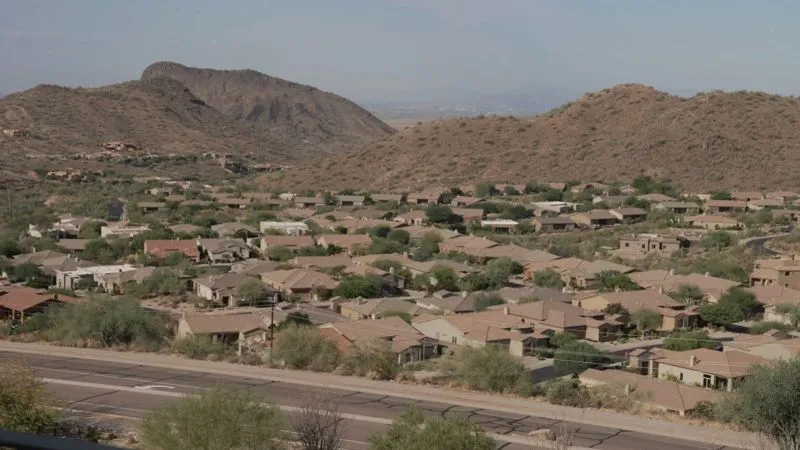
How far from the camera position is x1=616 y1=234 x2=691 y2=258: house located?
48.5 meters

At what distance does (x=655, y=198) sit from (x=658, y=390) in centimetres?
4810

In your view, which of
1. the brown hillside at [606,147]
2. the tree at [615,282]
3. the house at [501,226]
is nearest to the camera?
the tree at [615,282]

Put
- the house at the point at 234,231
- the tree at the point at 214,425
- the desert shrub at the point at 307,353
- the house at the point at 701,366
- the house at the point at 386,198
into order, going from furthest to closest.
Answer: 1. the house at the point at 386,198
2. the house at the point at 234,231
3. the house at the point at 701,366
4. the desert shrub at the point at 307,353
5. the tree at the point at 214,425

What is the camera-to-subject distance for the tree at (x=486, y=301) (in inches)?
1318

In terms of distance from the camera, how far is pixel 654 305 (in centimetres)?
3331

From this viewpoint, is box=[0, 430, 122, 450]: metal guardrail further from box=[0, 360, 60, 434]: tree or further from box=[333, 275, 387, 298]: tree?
box=[333, 275, 387, 298]: tree

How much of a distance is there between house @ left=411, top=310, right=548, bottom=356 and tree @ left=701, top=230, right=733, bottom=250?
74.3 ft

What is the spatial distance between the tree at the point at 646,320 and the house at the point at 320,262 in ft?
48.6

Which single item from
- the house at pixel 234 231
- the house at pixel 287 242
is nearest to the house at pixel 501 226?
the house at pixel 287 242

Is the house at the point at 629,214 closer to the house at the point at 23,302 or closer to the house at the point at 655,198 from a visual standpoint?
the house at the point at 655,198

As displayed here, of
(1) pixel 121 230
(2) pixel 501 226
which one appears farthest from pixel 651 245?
(1) pixel 121 230

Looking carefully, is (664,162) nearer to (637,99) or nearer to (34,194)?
(637,99)

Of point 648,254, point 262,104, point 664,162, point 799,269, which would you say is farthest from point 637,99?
point 262,104

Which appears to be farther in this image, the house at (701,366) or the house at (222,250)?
the house at (222,250)
